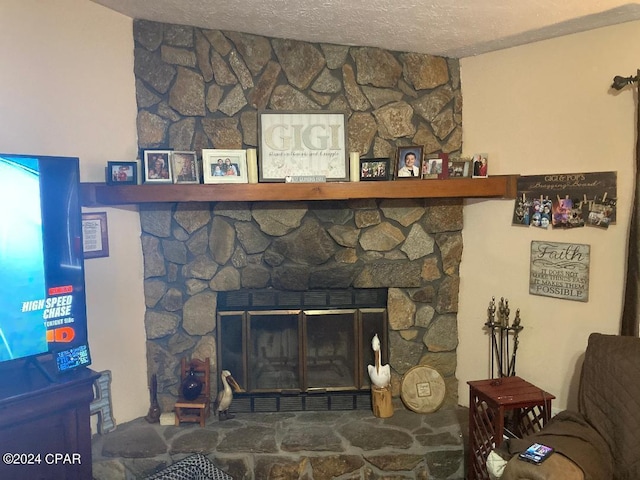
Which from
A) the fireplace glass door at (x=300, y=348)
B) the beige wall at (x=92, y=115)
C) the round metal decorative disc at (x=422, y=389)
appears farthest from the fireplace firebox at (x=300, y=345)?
the beige wall at (x=92, y=115)

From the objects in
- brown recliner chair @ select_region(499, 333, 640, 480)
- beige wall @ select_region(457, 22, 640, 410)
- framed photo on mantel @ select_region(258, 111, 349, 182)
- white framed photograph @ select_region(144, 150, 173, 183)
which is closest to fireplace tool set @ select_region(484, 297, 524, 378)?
beige wall @ select_region(457, 22, 640, 410)

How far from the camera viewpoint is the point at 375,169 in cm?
264

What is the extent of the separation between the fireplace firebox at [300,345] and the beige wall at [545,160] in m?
0.60

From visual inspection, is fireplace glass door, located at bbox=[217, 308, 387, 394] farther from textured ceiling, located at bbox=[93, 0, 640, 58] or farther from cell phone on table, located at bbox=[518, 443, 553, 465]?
textured ceiling, located at bbox=[93, 0, 640, 58]

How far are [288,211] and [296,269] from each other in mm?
332

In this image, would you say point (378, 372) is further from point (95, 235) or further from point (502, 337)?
point (95, 235)

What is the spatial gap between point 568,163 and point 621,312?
29.8 inches

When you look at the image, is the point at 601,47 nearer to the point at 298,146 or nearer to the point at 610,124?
the point at 610,124

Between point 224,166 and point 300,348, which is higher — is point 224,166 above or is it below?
above

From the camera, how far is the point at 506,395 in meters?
2.28

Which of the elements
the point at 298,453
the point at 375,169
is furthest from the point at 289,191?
the point at 298,453

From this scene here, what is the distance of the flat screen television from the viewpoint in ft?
6.30

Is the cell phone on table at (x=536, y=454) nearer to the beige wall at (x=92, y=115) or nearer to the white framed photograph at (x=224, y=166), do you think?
the white framed photograph at (x=224, y=166)

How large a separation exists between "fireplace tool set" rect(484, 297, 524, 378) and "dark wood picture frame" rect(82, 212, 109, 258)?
2.12 meters
